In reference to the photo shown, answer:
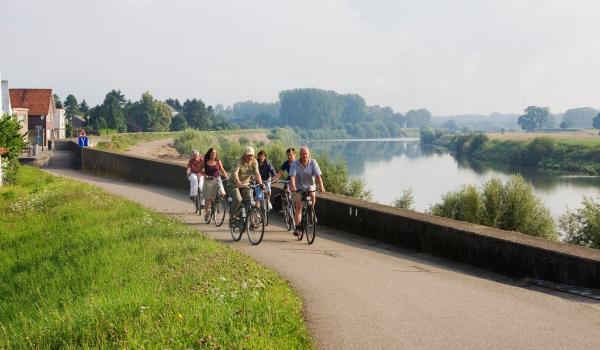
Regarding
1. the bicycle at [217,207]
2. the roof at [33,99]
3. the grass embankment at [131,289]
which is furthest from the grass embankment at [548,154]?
the grass embankment at [131,289]

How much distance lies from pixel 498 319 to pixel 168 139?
105 metres

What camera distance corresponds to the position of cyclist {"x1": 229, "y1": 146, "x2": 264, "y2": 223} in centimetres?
1270

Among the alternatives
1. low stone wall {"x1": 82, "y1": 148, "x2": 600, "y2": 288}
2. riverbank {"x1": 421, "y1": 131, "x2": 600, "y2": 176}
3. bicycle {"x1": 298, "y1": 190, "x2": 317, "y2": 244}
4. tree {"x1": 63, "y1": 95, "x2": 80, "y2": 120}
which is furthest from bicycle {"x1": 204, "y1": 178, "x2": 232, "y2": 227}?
tree {"x1": 63, "y1": 95, "x2": 80, "y2": 120}

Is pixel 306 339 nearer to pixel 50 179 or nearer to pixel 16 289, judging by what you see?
pixel 16 289

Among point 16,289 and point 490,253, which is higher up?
point 490,253

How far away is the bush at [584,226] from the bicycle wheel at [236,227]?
15365 millimetres

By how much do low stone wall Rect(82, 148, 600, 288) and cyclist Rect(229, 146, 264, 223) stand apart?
2423 millimetres

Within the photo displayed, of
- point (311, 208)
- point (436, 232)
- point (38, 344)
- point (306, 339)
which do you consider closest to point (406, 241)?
point (436, 232)

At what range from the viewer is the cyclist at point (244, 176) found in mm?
12703

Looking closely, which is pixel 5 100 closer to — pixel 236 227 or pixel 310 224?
pixel 236 227

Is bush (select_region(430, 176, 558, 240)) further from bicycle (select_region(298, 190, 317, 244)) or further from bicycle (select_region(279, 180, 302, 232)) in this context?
bicycle (select_region(298, 190, 317, 244))

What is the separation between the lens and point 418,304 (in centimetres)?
756

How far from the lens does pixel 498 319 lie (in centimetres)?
693

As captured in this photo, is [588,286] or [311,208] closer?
[588,286]
